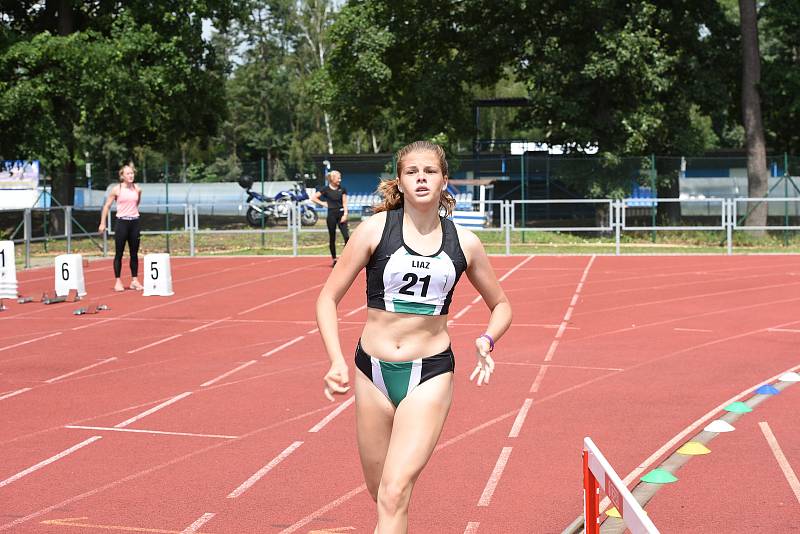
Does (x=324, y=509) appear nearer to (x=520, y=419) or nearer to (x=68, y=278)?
(x=520, y=419)

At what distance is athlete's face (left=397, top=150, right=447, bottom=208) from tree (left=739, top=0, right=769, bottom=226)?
27.2m

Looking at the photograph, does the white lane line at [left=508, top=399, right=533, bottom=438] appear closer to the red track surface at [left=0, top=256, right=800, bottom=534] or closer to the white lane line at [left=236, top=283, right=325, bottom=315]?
the red track surface at [left=0, top=256, right=800, bottom=534]

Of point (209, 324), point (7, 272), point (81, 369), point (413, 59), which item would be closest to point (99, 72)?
point (413, 59)

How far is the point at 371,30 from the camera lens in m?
34.2

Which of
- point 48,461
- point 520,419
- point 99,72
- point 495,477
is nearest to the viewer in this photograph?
point 495,477

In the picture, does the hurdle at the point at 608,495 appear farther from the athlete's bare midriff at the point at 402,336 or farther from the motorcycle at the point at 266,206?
the motorcycle at the point at 266,206

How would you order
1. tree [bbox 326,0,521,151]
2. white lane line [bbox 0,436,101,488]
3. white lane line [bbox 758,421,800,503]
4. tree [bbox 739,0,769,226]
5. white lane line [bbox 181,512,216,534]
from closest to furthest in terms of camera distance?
white lane line [bbox 181,512,216,534] < white lane line [bbox 758,421,800,503] < white lane line [bbox 0,436,101,488] < tree [bbox 739,0,769,226] < tree [bbox 326,0,521,151]

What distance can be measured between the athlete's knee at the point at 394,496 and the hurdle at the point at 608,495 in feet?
2.19

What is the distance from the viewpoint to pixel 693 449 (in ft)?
23.5

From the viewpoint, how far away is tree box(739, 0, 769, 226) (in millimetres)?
30516

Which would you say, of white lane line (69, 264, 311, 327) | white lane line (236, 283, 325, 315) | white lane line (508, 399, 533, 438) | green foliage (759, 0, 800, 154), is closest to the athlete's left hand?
white lane line (508, 399, 533, 438)

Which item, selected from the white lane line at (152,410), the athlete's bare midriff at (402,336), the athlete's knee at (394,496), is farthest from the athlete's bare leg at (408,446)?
the white lane line at (152,410)

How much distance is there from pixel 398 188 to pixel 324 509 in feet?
7.04

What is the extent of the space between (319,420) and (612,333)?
207 inches
